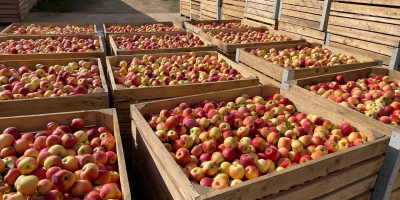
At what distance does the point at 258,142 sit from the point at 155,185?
1.00 meters

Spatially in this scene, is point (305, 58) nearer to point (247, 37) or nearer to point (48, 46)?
point (247, 37)

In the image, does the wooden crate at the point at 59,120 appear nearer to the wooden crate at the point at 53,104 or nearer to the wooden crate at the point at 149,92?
the wooden crate at the point at 53,104

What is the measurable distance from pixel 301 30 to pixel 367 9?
6.21 ft

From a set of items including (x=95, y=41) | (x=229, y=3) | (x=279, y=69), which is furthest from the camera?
(x=229, y=3)

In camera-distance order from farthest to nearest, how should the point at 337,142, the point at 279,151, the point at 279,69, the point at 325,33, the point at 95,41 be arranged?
the point at 325,33
the point at 95,41
the point at 279,69
the point at 337,142
the point at 279,151

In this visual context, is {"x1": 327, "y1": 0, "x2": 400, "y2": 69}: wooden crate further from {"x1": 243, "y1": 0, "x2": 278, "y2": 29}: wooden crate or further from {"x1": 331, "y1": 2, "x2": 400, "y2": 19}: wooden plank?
{"x1": 243, "y1": 0, "x2": 278, "y2": 29}: wooden crate

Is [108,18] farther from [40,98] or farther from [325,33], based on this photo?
[40,98]

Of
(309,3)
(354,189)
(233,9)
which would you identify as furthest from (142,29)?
(354,189)

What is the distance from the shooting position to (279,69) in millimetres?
4375

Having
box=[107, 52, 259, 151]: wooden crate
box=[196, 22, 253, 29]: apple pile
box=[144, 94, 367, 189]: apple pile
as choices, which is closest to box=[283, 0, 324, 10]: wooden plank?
box=[196, 22, 253, 29]: apple pile

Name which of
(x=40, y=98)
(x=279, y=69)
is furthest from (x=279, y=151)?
(x=40, y=98)

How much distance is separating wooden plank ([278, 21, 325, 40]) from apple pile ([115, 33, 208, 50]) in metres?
2.77

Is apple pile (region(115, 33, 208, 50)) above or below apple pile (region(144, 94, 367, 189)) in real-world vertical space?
above

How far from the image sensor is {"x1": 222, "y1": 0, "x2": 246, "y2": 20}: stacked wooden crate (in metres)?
9.97
